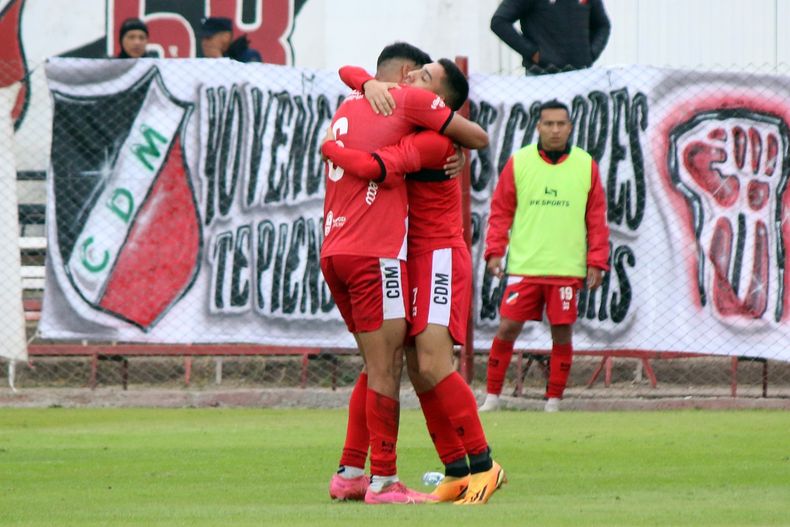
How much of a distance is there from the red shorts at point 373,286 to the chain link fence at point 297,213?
6059 mm

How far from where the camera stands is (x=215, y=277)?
1436 cm

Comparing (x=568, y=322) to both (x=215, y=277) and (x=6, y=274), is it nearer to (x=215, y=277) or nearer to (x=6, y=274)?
(x=215, y=277)

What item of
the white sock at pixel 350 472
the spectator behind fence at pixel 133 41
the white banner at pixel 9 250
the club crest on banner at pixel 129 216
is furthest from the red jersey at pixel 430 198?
the spectator behind fence at pixel 133 41

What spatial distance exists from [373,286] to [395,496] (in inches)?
37.8

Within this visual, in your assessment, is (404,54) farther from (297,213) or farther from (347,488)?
Result: (297,213)

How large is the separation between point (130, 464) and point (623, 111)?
234 inches

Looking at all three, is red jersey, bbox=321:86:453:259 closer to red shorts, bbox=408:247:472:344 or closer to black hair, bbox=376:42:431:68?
red shorts, bbox=408:247:472:344

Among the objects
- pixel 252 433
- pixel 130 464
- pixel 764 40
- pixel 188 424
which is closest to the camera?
pixel 130 464

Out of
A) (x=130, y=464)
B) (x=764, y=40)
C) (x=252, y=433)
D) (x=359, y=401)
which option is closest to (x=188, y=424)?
(x=252, y=433)

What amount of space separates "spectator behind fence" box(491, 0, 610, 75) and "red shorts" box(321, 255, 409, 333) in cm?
720

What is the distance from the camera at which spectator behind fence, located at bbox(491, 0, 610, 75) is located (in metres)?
15.0

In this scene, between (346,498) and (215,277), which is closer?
(346,498)

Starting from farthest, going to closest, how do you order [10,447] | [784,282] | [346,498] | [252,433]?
[784,282] < [252,433] < [10,447] < [346,498]

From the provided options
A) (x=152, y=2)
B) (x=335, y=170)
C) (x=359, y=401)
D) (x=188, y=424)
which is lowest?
(x=188, y=424)
